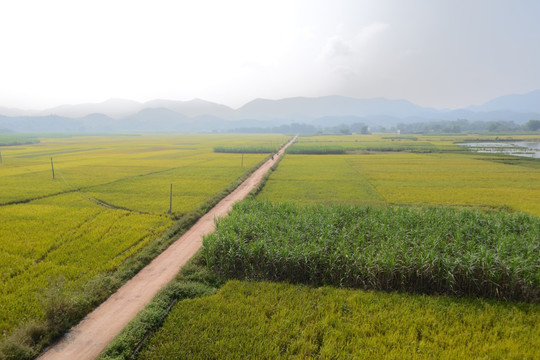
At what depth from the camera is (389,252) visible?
9961mm

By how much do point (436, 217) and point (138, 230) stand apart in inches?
649

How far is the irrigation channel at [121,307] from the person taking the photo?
7129mm

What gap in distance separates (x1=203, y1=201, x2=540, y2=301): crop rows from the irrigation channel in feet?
6.33

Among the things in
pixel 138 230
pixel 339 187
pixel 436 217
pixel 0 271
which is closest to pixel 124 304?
pixel 0 271

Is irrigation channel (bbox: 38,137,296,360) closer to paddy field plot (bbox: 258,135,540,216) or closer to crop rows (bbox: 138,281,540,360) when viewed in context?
crop rows (bbox: 138,281,540,360)

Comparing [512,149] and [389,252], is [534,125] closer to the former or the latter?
[512,149]

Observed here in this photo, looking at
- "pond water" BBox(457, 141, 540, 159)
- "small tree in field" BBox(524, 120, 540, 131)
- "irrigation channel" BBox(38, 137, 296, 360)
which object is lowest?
"irrigation channel" BBox(38, 137, 296, 360)

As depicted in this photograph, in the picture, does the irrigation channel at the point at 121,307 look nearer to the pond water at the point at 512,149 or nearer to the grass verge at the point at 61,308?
the grass verge at the point at 61,308

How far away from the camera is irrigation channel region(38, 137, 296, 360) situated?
7.13 meters

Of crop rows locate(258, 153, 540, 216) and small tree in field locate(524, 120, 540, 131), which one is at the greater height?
small tree in field locate(524, 120, 540, 131)

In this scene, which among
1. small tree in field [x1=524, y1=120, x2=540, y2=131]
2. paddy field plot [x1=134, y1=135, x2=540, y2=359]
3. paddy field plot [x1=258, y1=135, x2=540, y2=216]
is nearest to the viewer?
paddy field plot [x1=134, y1=135, x2=540, y2=359]

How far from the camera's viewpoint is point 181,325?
7.89 metres

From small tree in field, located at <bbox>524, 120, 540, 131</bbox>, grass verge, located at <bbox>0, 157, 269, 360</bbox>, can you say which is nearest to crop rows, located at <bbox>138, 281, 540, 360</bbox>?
grass verge, located at <bbox>0, 157, 269, 360</bbox>

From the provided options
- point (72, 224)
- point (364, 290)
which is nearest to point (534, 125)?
point (364, 290)
